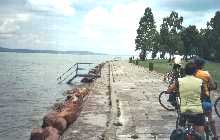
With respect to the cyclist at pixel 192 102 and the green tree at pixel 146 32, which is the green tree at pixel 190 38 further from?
the cyclist at pixel 192 102

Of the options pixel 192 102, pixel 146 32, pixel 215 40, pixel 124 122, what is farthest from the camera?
pixel 146 32

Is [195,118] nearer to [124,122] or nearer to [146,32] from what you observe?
[124,122]

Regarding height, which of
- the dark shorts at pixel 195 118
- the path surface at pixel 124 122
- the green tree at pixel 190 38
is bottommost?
the path surface at pixel 124 122

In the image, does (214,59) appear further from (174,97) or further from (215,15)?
(174,97)

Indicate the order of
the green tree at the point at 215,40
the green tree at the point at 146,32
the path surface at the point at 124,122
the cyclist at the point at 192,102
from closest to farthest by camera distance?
the cyclist at the point at 192,102
the path surface at the point at 124,122
the green tree at the point at 215,40
the green tree at the point at 146,32

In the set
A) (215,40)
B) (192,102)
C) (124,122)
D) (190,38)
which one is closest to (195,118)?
(192,102)

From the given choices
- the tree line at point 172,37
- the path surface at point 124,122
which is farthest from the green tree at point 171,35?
the path surface at point 124,122

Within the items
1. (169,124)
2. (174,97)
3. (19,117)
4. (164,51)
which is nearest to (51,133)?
(169,124)

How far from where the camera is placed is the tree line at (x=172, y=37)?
97938mm

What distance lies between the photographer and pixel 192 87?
23.9ft

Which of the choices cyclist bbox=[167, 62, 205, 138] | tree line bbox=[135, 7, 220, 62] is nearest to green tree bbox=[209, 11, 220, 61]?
tree line bbox=[135, 7, 220, 62]

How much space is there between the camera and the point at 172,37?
9850 cm

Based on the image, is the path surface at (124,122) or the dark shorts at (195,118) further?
the path surface at (124,122)

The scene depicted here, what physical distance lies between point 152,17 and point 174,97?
321 feet
